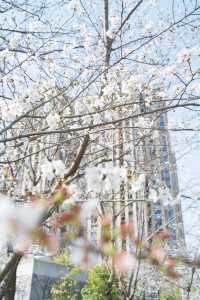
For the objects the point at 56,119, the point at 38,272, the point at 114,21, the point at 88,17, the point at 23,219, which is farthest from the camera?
the point at 38,272

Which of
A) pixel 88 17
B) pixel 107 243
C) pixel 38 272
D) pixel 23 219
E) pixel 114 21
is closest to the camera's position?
pixel 23 219

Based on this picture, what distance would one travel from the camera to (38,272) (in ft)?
60.1

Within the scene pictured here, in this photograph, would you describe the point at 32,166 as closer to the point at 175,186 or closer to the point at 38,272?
the point at 175,186

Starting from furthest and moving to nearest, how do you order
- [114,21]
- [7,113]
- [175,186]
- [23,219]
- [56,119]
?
[175,186] < [114,21] < [7,113] < [56,119] < [23,219]

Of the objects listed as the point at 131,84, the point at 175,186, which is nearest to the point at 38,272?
the point at 175,186

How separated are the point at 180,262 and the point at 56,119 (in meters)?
2.52

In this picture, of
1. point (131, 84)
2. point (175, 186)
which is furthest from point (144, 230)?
point (131, 84)

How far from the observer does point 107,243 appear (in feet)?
3.41

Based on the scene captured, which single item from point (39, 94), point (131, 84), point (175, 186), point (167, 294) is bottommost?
point (167, 294)

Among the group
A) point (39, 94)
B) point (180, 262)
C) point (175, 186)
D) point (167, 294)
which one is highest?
point (39, 94)

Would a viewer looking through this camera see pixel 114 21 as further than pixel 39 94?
Yes

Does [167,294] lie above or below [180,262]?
below

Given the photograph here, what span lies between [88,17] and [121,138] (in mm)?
2134

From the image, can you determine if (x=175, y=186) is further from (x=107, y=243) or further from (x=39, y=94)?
(x=107, y=243)
